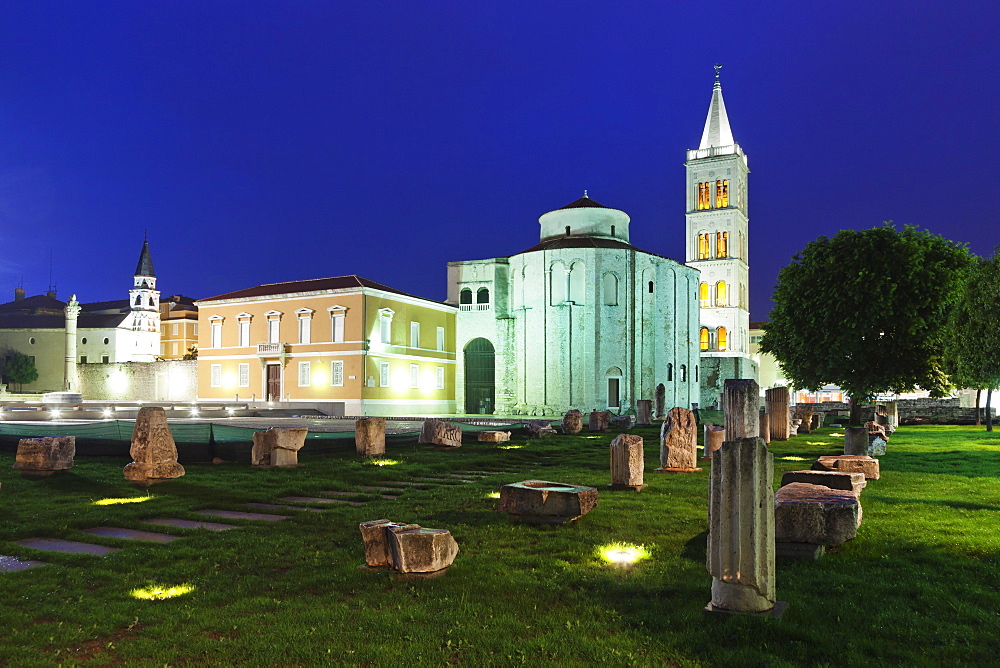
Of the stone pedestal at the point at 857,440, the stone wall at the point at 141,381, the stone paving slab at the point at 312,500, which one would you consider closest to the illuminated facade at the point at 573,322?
the stone wall at the point at 141,381

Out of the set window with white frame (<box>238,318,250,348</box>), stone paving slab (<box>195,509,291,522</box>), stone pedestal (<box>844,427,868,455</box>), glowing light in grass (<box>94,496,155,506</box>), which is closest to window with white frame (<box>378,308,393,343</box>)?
window with white frame (<box>238,318,250,348</box>)

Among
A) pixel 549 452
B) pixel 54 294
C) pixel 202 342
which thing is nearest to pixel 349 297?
pixel 202 342

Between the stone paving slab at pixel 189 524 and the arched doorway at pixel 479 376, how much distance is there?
42692mm

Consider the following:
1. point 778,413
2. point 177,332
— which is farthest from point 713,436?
point 177,332

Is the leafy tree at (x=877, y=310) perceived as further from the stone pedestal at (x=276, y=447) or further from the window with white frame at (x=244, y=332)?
the window with white frame at (x=244, y=332)

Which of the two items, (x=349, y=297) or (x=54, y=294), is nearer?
(x=349, y=297)

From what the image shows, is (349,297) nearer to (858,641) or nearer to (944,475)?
(944,475)

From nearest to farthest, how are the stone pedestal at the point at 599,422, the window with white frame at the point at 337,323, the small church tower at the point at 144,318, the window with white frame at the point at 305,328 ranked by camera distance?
1. the stone pedestal at the point at 599,422
2. the window with white frame at the point at 337,323
3. the window with white frame at the point at 305,328
4. the small church tower at the point at 144,318

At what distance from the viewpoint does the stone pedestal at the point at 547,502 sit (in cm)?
912

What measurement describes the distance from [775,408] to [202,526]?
798 inches

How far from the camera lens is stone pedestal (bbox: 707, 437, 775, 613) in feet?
17.6

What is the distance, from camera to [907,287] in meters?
27.2

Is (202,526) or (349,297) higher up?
(349,297)

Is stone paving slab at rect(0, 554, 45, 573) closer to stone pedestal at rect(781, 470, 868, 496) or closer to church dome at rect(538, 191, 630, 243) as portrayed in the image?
stone pedestal at rect(781, 470, 868, 496)
